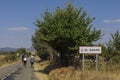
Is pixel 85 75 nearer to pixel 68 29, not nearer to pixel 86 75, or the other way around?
pixel 86 75

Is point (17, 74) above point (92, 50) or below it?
below

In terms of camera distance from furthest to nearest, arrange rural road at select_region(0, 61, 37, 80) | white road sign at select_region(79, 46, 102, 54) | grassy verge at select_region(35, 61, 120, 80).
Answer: rural road at select_region(0, 61, 37, 80), white road sign at select_region(79, 46, 102, 54), grassy verge at select_region(35, 61, 120, 80)

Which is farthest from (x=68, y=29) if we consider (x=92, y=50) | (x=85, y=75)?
(x=85, y=75)

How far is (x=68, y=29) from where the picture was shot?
103 feet

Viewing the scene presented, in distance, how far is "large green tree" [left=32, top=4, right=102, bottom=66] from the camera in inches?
1236

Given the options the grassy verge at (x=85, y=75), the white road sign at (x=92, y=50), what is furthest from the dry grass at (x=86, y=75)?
the white road sign at (x=92, y=50)

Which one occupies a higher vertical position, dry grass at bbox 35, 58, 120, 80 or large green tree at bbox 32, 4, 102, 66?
large green tree at bbox 32, 4, 102, 66

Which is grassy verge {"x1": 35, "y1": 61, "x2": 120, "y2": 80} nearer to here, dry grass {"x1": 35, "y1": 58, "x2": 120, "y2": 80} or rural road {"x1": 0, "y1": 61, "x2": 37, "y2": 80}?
dry grass {"x1": 35, "y1": 58, "x2": 120, "y2": 80}

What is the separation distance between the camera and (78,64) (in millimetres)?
33938

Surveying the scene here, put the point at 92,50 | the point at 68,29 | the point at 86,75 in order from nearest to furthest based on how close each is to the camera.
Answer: the point at 86,75, the point at 92,50, the point at 68,29

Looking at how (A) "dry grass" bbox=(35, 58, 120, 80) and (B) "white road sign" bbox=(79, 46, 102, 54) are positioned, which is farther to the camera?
(B) "white road sign" bbox=(79, 46, 102, 54)

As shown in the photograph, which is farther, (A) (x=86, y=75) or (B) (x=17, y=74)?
(B) (x=17, y=74)

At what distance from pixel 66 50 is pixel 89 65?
4215 millimetres

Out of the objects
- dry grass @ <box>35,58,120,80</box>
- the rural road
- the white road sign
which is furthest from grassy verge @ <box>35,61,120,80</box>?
the rural road
